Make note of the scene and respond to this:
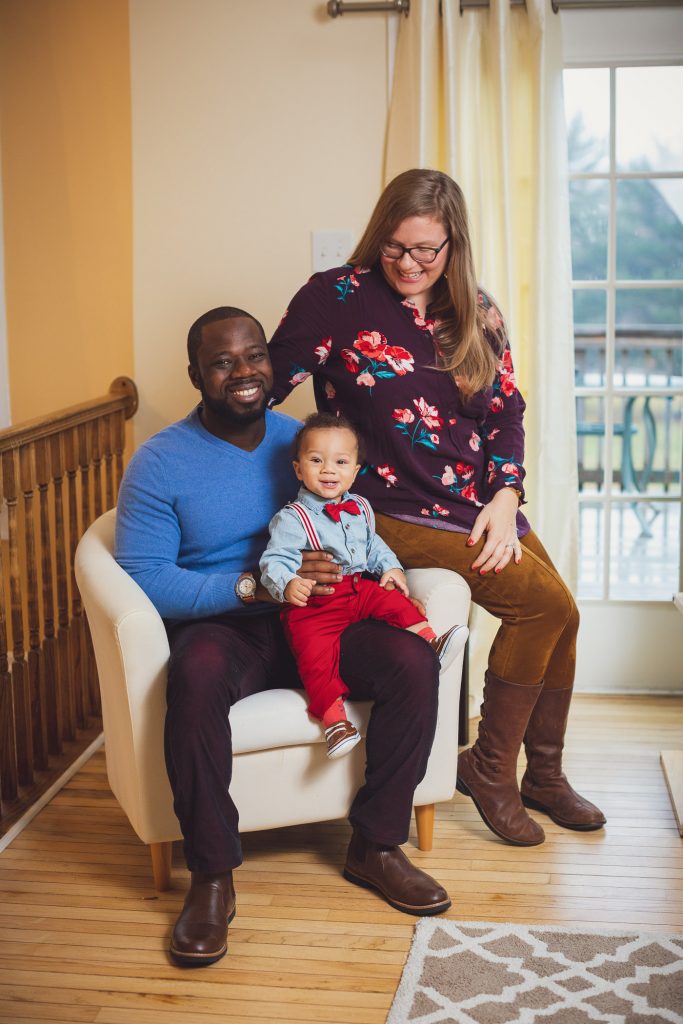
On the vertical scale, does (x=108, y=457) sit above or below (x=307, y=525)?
above

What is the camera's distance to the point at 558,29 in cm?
298

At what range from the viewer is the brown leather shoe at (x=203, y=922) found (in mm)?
1917

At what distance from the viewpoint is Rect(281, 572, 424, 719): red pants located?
6.88 feet

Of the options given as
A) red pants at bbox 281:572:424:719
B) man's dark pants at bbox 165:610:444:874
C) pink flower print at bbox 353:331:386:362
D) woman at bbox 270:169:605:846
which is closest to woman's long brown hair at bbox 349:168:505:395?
woman at bbox 270:169:605:846

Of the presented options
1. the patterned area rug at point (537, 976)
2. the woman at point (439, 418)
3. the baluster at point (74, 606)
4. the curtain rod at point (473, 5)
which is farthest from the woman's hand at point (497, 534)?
the curtain rod at point (473, 5)

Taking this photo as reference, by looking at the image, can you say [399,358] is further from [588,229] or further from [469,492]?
[588,229]

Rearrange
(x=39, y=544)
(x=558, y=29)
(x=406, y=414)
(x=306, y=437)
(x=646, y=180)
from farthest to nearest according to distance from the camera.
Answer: (x=646, y=180), (x=558, y=29), (x=39, y=544), (x=406, y=414), (x=306, y=437)

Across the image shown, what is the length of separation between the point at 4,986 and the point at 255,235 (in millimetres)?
2110

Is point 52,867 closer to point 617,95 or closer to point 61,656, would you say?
point 61,656

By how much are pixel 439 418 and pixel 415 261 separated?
0.35 m

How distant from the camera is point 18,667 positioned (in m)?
2.54

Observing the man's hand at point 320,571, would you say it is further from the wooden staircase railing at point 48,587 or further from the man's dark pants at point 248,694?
the wooden staircase railing at point 48,587

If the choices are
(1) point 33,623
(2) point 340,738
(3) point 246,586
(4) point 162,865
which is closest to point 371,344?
(3) point 246,586

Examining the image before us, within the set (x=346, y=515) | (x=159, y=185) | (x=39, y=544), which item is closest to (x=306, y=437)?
(x=346, y=515)
